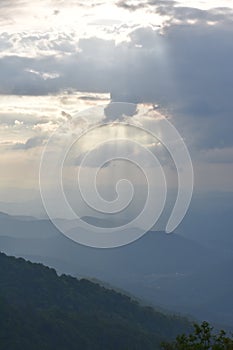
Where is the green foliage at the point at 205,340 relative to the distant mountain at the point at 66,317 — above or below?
below

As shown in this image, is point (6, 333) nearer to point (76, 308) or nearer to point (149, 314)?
point (76, 308)

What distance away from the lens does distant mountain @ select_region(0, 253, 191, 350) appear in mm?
135288

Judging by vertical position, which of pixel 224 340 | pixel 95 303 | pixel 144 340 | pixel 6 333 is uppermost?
pixel 95 303

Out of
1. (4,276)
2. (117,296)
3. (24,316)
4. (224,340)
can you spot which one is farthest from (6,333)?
(224,340)

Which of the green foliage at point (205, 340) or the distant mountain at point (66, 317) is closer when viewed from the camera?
the green foliage at point (205, 340)

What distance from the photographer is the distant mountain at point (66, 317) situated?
13529cm

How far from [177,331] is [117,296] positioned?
70.0ft

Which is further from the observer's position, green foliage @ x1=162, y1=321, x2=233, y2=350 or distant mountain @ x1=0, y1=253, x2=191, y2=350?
distant mountain @ x1=0, y1=253, x2=191, y2=350

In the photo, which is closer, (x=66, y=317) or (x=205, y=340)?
(x=205, y=340)

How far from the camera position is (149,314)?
611 ft

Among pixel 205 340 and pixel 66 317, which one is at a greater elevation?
pixel 66 317

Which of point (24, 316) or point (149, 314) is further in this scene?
point (149, 314)

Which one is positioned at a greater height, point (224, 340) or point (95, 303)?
point (95, 303)

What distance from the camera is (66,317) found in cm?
15238
